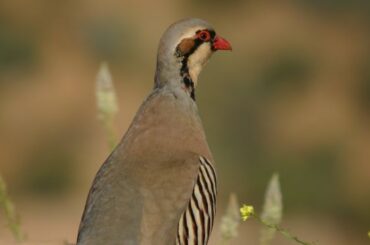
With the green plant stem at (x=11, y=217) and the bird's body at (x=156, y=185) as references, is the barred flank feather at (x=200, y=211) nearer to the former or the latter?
the bird's body at (x=156, y=185)

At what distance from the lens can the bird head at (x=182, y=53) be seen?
23.9ft

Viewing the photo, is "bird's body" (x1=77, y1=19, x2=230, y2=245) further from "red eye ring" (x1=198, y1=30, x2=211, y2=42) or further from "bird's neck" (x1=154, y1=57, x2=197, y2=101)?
"red eye ring" (x1=198, y1=30, x2=211, y2=42)

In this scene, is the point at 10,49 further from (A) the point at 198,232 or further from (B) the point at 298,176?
(A) the point at 198,232

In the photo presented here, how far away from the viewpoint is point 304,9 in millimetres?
26188

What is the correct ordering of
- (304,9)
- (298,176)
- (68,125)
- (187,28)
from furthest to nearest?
(304,9) → (68,125) → (298,176) → (187,28)

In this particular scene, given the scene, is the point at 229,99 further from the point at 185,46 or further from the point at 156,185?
the point at 156,185

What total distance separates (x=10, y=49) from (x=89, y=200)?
1772cm

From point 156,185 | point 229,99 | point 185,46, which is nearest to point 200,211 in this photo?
point 156,185

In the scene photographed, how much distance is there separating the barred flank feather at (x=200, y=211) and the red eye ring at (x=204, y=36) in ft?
2.65

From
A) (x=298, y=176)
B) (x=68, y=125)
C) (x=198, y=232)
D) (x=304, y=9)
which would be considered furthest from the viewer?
(x=304, y=9)

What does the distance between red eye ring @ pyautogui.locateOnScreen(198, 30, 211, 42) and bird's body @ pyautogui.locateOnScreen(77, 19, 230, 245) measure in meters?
0.36

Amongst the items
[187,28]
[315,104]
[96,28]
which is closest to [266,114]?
[315,104]

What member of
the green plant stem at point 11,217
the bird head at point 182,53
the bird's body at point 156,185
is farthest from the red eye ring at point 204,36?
the green plant stem at point 11,217

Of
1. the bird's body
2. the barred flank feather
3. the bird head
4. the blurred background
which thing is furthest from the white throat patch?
the blurred background
